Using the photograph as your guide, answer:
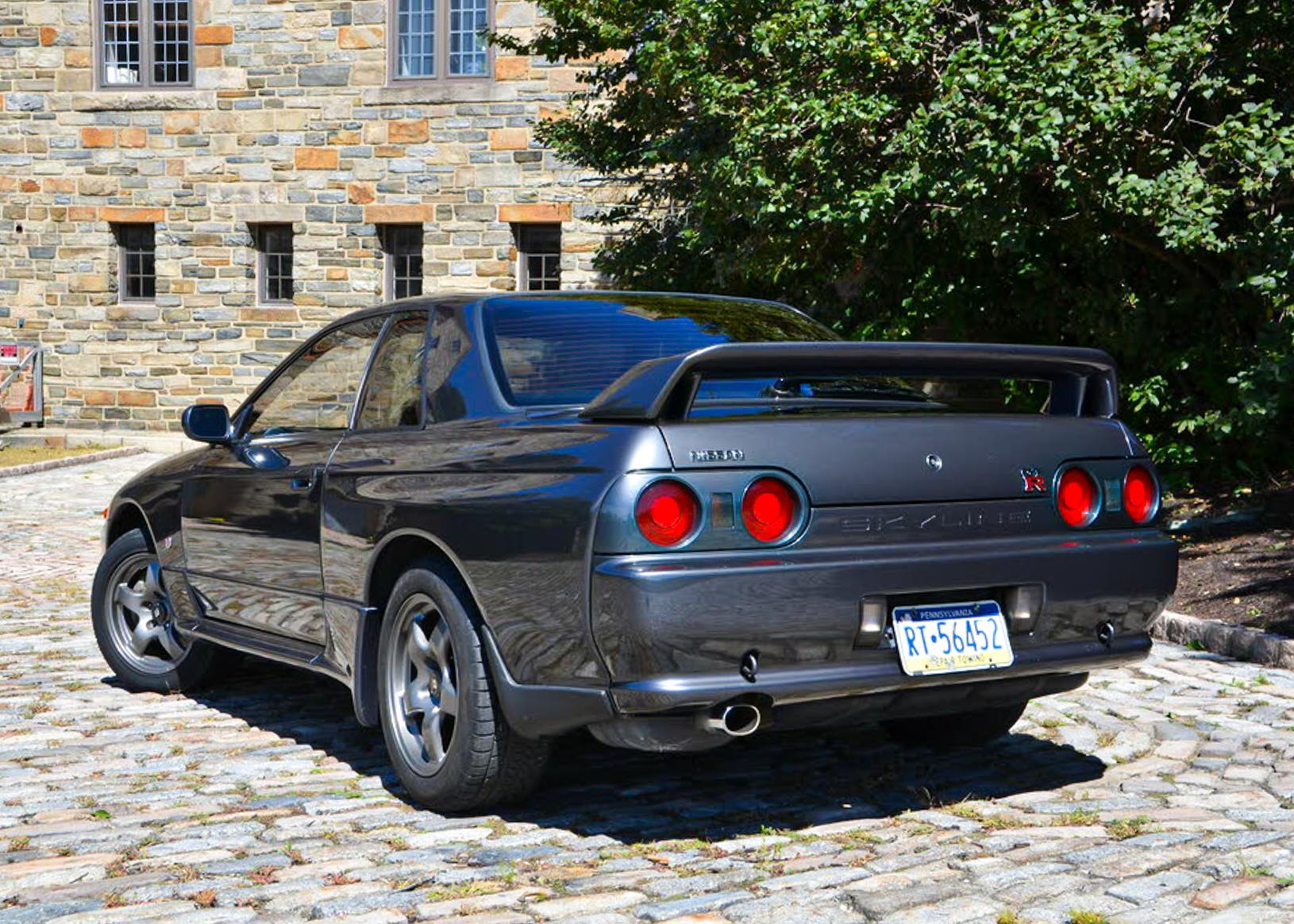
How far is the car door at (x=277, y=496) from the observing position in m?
5.79

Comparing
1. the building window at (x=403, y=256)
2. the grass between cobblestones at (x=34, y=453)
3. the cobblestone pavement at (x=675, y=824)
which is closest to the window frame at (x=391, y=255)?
the building window at (x=403, y=256)

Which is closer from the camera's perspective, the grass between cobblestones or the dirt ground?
the dirt ground

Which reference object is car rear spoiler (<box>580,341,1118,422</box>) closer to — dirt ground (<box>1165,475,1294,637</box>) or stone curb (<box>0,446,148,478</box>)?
dirt ground (<box>1165,475,1294,637</box>)

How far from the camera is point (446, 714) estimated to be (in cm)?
502

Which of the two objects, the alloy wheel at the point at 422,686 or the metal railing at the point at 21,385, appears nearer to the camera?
the alloy wheel at the point at 422,686

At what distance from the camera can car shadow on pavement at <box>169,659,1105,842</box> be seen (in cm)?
498

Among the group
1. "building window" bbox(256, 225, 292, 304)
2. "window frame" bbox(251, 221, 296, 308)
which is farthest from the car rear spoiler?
"building window" bbox(256, 225, 292, 304)

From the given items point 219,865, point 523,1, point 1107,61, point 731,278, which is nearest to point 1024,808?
point 219,865

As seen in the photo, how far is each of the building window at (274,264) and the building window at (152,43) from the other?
7.99 ft

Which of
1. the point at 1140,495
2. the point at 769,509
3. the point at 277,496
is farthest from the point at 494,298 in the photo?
the point at 1140,495

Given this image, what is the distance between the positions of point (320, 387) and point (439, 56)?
17.4 metres

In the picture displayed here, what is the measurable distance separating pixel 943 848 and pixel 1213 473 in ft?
25.6

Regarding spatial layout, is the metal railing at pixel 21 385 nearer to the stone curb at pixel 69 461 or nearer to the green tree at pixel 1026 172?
the stone curb at pixel 69 461

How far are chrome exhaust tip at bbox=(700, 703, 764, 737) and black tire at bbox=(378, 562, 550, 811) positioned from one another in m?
0.64
